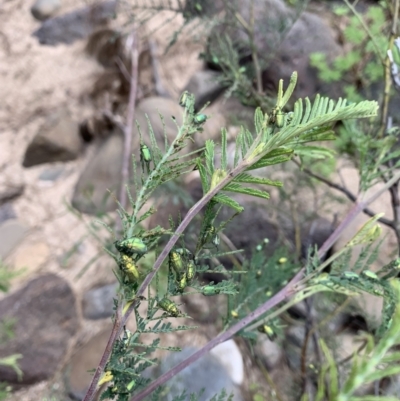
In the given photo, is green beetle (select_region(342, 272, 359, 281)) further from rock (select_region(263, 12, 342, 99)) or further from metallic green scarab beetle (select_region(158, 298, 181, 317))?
rock (select_region(263, 12, 342, 99))

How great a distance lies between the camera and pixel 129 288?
0.33 meters

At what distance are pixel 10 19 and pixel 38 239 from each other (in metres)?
0.87

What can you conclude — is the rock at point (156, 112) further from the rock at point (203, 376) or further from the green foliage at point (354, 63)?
the rock at point (203, 376)

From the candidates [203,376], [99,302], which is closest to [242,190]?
[203,376]

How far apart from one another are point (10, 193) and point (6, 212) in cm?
8

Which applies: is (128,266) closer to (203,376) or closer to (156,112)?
(203,376)

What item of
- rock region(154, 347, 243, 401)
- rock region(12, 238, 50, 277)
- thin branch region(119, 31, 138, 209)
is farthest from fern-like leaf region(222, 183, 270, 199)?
rock region(12, 238, 50, 277)

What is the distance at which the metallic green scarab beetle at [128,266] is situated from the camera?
0.31 meters

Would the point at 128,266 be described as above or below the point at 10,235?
above

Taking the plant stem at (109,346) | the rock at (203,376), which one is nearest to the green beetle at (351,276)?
the plant stem at (109,346)

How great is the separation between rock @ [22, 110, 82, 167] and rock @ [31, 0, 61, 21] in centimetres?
39

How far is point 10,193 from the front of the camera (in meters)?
1.41

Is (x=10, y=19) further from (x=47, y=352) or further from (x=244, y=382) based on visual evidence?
(x=244, y=382)

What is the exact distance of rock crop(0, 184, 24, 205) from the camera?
1.39 meters
